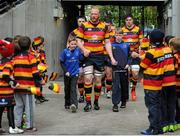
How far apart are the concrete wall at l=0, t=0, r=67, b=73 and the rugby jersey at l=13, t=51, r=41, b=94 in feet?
24.1

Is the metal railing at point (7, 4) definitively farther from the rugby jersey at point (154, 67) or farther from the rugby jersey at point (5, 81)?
the rugby jersey at point (154, 67)

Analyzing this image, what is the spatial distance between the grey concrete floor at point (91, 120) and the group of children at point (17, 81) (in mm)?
378

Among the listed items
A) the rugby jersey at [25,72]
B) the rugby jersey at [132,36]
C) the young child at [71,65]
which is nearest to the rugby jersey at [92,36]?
the young child at [71,65]

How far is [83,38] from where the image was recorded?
10727 mm

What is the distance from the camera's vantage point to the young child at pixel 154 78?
8.34 m

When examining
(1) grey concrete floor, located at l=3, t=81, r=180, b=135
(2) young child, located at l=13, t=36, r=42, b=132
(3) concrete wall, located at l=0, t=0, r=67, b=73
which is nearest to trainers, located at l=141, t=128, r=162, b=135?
(1) grey concrete floor, located at l=3, t=81, r=180, b=135

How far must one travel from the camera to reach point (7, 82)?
8.37 metres

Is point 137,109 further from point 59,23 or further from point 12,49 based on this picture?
point 59,23

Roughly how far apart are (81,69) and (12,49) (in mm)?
3187

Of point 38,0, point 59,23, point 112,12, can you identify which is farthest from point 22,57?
point 112,12

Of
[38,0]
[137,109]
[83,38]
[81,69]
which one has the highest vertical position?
[38,0]

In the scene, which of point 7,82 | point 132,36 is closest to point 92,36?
point 132,36

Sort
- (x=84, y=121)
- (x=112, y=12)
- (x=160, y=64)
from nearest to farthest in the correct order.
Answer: (x=160, y=64) < (x=84, y=121) < (x=112, y=12)

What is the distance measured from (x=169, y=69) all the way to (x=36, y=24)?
29.9 ft
